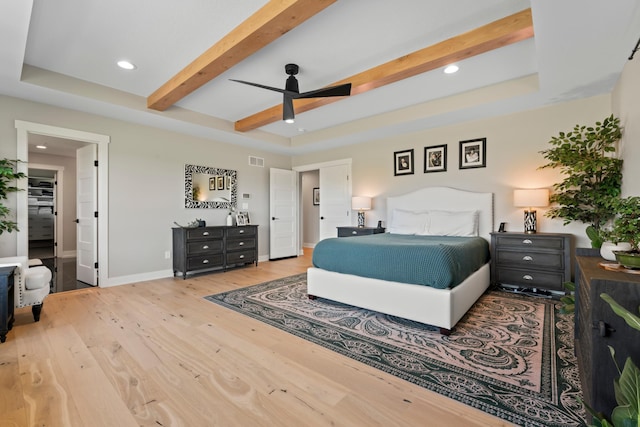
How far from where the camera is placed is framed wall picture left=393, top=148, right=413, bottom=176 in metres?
5.09

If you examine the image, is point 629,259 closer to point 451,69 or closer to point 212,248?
point 451,69

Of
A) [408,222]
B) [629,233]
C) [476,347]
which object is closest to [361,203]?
[408,222]

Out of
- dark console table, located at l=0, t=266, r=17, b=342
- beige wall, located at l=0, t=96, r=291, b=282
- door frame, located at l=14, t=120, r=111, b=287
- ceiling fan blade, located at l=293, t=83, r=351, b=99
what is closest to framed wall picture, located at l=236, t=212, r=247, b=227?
beige wall, located at l=0, t=96, r=291, b=282

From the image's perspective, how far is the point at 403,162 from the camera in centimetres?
518

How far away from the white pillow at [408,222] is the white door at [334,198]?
130 cm

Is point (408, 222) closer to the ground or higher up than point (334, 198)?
closer to the ground

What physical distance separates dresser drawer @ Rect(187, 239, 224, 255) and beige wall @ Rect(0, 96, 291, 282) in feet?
1.55

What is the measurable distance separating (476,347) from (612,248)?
43.7 inches

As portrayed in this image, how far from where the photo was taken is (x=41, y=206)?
778cm

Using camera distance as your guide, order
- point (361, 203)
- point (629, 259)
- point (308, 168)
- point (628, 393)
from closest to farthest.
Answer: point (628, 393) < point (629, 259) < point (361, 203) < point (308, 168)

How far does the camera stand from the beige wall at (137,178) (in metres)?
3.60

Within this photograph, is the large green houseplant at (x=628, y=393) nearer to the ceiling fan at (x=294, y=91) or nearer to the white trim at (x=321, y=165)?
the ceiling fan at (x=294, y=91)

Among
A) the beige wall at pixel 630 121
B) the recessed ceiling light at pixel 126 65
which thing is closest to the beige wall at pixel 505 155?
the beige wall at pixel 630 121

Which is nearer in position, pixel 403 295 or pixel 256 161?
pixel 403 295
